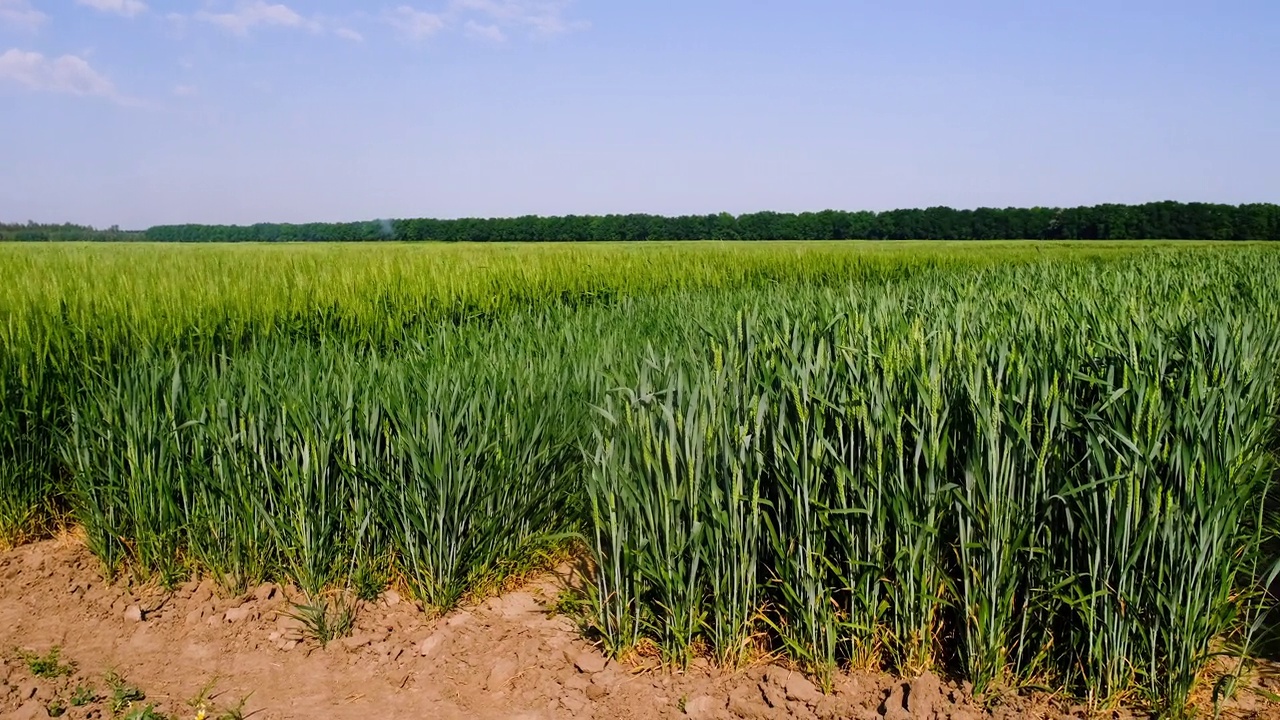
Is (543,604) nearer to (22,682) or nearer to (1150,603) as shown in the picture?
(22,682)

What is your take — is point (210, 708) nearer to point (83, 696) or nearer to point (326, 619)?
point (83, 696)

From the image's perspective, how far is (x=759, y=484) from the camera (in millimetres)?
2977

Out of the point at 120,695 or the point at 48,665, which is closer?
the point at 120,695

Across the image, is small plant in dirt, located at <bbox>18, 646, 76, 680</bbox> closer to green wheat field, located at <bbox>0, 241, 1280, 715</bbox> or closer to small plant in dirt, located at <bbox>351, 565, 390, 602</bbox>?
green wheat field, located at <bbox>0, 241, 1280, 715</bbox>

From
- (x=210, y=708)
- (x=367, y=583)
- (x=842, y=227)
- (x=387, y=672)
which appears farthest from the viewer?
(x=842, y=227)

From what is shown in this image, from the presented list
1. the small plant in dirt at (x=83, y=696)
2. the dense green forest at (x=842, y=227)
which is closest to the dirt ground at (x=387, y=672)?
the small plant in dirt at (x=83, y=696)

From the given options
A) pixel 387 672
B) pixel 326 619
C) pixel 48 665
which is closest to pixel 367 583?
pixel 326 619

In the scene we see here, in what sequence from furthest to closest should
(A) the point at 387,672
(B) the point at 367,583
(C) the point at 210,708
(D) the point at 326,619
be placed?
(B) the point at 367,583
(D) the point at 326,619
(A) the point at 387,672
(C) the point at 210,708

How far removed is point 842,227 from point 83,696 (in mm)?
48191

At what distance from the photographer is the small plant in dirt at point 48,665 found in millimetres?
3146

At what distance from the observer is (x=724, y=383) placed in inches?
119

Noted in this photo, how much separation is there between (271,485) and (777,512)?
1.93m

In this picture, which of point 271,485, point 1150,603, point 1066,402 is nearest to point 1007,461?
point 1066,402

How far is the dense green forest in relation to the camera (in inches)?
1748
